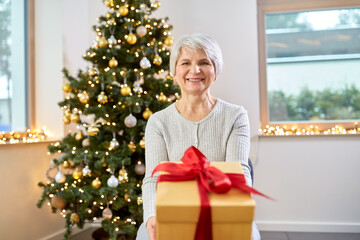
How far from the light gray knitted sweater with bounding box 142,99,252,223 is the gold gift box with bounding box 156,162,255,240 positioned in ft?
→ 1.62

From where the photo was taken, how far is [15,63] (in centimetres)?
300

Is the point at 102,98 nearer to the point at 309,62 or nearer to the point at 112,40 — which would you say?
the point at 112,40

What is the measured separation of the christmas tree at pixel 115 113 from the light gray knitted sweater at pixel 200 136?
1.04 metres

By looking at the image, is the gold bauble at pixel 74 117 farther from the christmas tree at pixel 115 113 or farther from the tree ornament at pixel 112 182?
the tree ornament at pixel 112 182

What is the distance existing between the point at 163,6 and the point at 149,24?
3.39ft

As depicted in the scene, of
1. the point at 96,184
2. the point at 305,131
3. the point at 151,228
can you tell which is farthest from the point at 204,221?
the point at 305,131

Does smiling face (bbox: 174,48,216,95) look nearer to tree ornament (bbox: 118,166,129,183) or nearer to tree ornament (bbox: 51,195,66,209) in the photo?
tree ornament (bbox: 118,166,129,183)

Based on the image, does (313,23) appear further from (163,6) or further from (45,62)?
(45,62)

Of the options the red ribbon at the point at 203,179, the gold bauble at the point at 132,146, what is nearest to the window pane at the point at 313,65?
the gold bauble at the point at 132,146

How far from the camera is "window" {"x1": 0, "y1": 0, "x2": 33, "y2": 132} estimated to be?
2898 mm

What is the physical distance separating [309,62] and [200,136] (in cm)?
264

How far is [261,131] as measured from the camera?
344cm

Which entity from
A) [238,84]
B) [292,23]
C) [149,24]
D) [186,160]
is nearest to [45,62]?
[149,24]

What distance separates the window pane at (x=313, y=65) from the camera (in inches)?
135
